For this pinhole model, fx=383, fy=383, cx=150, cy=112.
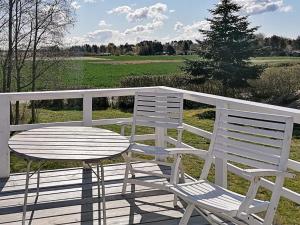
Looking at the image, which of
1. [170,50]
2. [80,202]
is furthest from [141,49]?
[80,202]

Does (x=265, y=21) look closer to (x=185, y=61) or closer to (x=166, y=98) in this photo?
(x=185, y=61)

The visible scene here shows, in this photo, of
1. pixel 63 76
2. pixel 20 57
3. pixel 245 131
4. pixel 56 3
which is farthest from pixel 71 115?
pixel 245 131

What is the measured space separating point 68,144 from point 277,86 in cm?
1374

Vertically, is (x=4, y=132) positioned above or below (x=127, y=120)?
below

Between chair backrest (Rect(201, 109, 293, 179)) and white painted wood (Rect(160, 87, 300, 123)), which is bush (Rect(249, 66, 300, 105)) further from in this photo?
chair backrest (Rect(201, 109, 293, 179))

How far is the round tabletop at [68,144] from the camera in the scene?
8.00 feet

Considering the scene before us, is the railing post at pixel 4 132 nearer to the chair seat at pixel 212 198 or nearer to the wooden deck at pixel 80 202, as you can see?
the wooden deck at pixel 80 202

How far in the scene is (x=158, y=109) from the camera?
12.8ft

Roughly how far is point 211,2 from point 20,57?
28.8ft

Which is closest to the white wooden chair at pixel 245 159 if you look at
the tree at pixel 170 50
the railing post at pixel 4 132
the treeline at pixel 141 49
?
the railing post at pixel 4 132

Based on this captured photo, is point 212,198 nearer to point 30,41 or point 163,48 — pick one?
point 30,41

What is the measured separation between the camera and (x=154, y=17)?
18203 mm

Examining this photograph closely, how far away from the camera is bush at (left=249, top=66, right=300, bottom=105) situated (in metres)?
14.5

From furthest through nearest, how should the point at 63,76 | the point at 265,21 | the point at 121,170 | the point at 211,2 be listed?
the point at 265,21 → the point at 211,2 → the point at 63,76 → the point at 121,170
